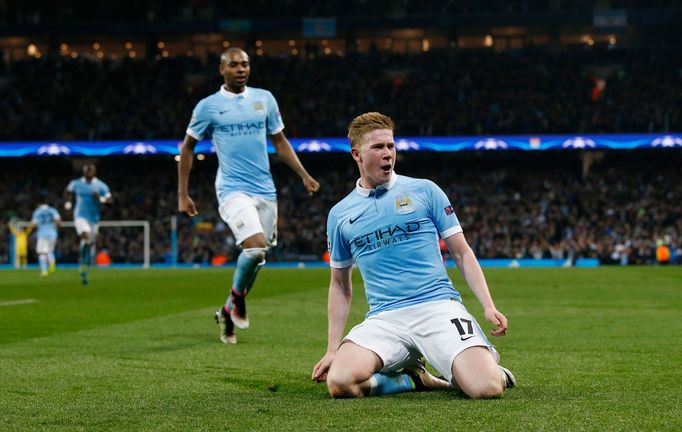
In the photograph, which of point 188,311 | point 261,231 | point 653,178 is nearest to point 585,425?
point 261,231

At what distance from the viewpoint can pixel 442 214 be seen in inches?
232

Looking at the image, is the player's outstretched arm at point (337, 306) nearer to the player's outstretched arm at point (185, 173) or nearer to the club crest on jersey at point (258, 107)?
the player's outstretched arm at point (185, 173)

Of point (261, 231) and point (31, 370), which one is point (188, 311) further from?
point (31, 370)

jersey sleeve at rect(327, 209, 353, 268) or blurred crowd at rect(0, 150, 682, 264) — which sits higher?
jersey sleeve at rect(327, 209, 353, 268)

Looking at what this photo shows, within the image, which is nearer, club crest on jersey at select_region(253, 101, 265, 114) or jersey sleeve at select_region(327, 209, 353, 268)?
jersey sleeve at select_region(327, 209, 353, 268)

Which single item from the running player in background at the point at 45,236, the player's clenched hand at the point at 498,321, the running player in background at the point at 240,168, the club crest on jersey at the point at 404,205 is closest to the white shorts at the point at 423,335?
the player's clenched hand at the point at 498,321

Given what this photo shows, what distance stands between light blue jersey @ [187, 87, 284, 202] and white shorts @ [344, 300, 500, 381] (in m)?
3.66

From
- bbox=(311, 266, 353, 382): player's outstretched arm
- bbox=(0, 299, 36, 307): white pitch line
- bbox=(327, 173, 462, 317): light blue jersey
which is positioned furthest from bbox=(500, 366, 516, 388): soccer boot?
bbox=(0, 299, 36, 307): white pitch line

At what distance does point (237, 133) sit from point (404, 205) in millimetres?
3729

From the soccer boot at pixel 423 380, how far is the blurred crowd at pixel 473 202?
3057 centimetres

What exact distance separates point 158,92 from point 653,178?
21016mm

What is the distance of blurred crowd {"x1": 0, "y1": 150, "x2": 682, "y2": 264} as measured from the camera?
37250 millimetres

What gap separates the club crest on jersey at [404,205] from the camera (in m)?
5.93

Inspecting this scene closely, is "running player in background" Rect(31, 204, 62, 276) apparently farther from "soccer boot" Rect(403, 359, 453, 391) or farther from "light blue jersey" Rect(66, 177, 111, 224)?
"soccer boot" Rect(403, 359, 453, 391)
